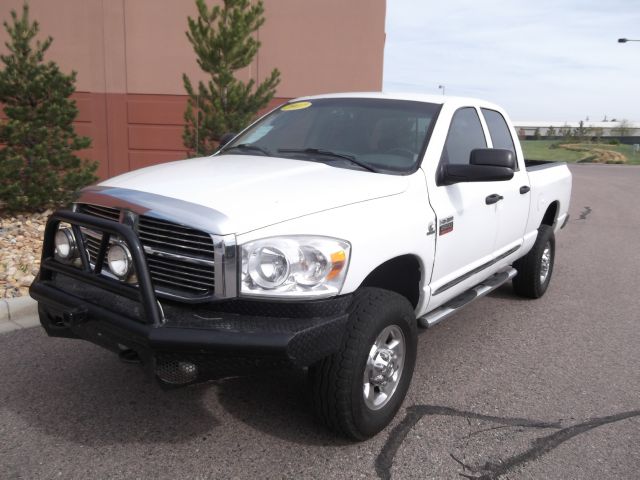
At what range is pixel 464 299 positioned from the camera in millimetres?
4359

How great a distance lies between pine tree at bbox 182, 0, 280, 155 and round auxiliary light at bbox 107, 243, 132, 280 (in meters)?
5.60

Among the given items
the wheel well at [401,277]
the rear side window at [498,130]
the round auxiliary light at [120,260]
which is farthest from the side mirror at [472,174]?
the round auxiliary light at [120,260]

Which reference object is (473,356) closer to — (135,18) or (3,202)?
(3,202)

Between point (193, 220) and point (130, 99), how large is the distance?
9.12 m

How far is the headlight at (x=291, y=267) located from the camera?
272 cm

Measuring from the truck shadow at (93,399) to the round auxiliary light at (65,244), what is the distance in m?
0.91

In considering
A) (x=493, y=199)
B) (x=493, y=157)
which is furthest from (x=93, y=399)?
(x=493, y=199)

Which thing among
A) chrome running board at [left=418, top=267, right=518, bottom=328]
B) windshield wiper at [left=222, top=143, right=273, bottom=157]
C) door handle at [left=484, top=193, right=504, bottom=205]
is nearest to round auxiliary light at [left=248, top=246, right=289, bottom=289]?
chrome running board at [left=418, top=267, right=518, bottom=328]

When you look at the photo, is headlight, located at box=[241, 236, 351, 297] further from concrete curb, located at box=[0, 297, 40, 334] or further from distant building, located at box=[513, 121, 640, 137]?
distant building, located at box=[513, 121, 640, 137]

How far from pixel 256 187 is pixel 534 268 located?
367cm

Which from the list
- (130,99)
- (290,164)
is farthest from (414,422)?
(130,99)

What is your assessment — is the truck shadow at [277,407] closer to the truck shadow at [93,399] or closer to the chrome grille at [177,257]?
the truck shadow at [93,399]

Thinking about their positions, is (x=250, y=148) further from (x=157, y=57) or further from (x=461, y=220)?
(x=157, y=57)

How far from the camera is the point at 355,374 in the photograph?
292 centimetres
